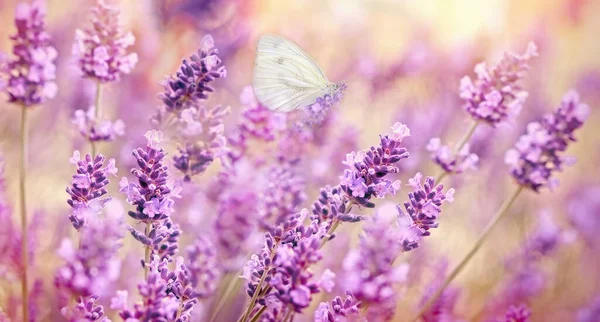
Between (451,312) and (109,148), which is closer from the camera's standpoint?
(451,312)

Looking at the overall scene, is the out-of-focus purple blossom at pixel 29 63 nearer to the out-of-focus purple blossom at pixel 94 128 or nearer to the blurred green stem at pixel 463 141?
the out-of-focus purple blossom at pixel 94 128

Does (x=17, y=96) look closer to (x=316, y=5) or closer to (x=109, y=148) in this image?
(x=109, y=148)

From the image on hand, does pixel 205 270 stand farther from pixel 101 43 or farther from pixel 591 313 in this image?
pixel 591 313

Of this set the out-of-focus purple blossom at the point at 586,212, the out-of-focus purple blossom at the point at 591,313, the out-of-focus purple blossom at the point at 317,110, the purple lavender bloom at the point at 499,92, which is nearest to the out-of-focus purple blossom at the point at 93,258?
the out-of-focus purple blossom at the point at 317,110

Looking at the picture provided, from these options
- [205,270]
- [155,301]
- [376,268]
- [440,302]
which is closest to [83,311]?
[155,301]

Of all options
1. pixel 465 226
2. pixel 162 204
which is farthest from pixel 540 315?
pixel 162 204

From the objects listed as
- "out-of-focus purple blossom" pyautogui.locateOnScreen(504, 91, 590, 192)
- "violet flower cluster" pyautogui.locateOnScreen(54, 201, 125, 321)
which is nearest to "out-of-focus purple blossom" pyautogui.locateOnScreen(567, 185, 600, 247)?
"out-of-focus purple blossom" pyautogui.locateOnScreen(504, 91, 590, 192)
